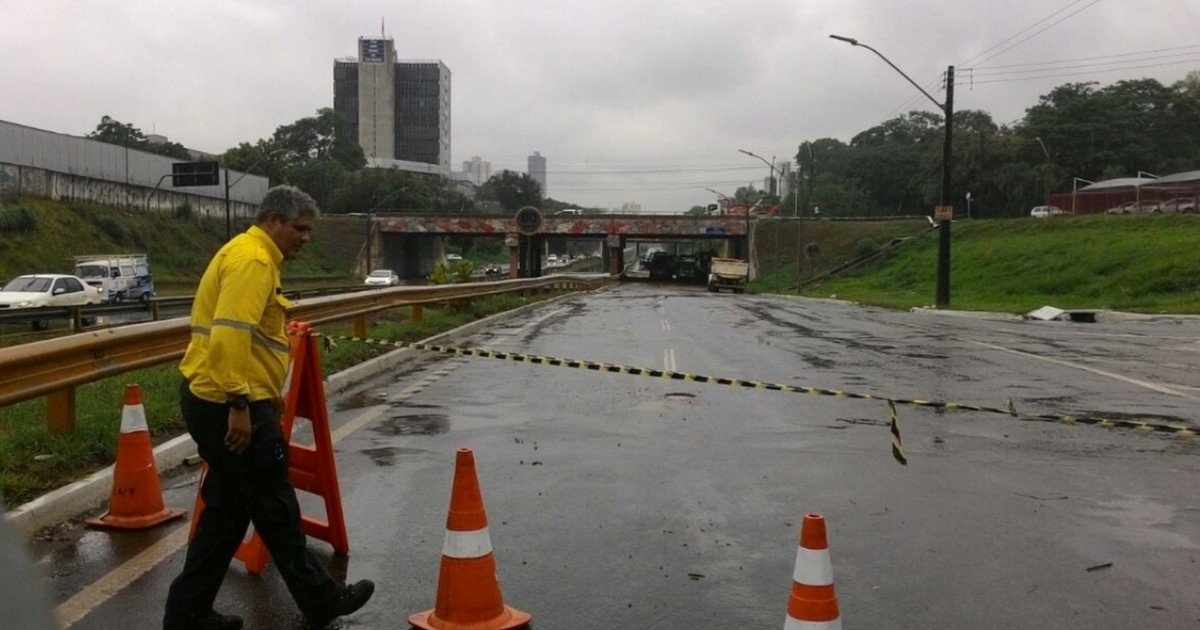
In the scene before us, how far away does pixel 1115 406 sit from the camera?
1039 cm

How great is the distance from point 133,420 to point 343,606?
2.33 meters

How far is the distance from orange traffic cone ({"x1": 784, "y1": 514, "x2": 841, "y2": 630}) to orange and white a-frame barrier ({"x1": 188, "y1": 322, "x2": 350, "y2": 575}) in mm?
2545

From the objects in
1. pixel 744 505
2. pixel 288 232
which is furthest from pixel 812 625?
pixel 744 505

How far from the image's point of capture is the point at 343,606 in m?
4.40

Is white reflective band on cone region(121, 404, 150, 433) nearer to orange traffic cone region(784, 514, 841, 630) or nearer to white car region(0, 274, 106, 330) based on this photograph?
orange traffic cone region(784, 514, 841, 630)

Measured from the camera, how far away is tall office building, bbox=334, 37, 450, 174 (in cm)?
18288

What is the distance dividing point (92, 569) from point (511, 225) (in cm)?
7872

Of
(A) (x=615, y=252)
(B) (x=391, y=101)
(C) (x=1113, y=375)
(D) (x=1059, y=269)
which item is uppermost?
(B) (x=391, y=101)

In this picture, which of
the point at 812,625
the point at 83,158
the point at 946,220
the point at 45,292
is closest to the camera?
the point at 812,625

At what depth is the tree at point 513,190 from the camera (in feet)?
502

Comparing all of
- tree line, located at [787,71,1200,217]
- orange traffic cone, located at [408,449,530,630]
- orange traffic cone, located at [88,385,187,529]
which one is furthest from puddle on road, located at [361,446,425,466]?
tree line, located at [787,71,1200,217]

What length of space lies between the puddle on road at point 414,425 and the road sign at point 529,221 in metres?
65.1

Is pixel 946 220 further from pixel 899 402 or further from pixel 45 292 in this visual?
pixel 45 292

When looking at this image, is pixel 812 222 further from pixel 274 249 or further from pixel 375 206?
pixel 274 249
